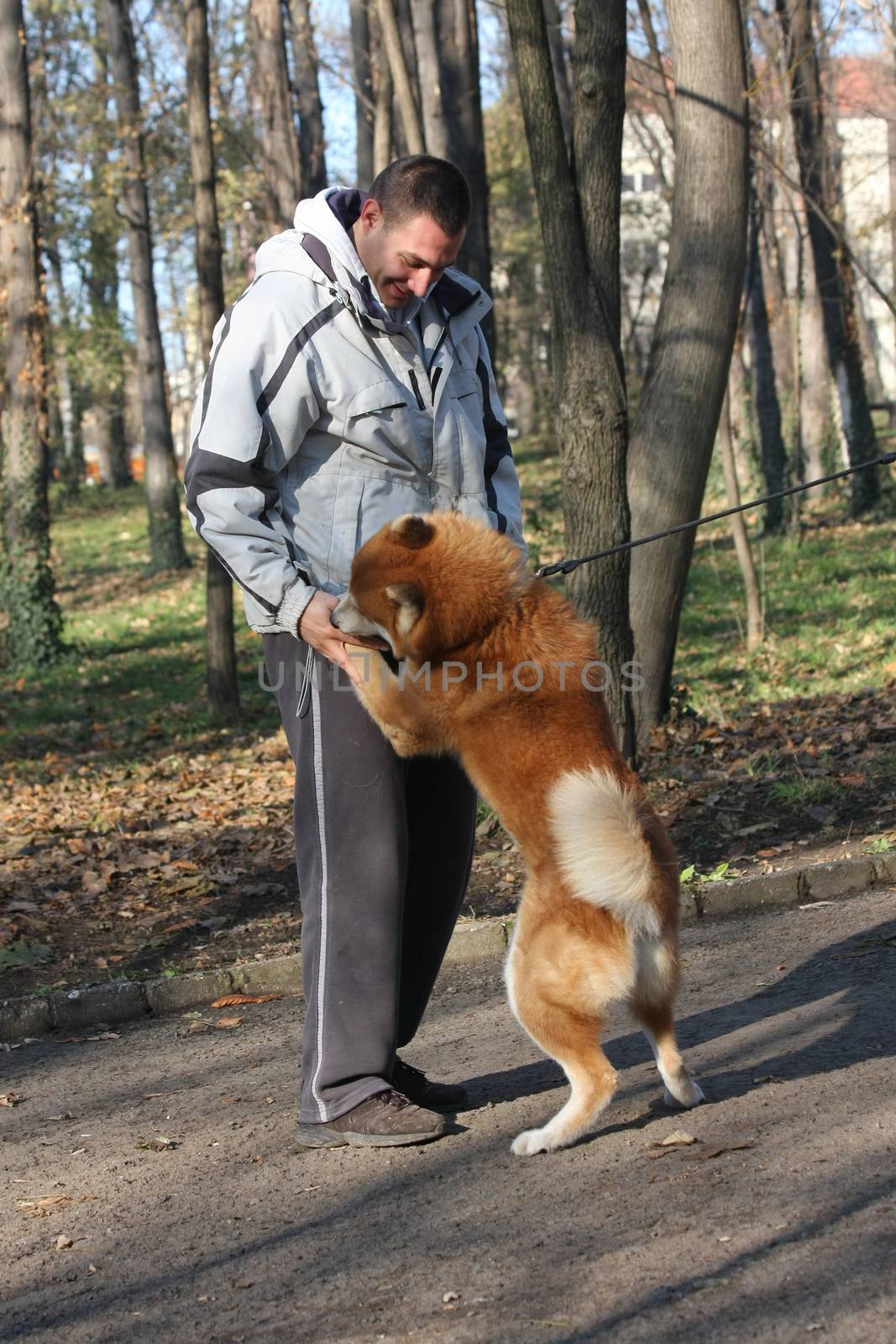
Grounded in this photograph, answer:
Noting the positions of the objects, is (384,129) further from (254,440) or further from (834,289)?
(254,440)

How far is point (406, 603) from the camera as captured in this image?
3.71 m

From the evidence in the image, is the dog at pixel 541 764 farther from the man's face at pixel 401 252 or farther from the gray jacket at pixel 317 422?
the man's face at pixel 401 252

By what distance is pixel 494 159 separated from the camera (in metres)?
35.5

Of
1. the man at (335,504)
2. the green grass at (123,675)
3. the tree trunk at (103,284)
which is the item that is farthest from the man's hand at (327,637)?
the tree trunk at (103,284)

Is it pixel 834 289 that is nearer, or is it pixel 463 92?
pixel 463 92

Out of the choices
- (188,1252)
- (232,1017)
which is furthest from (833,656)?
(188,1252)

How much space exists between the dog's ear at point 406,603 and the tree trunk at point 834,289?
14521 millimetres

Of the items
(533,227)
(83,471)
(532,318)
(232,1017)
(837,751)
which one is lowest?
(232,1017)

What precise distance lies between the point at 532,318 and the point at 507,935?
3473 cm

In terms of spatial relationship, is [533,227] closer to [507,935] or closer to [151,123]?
[151,123]

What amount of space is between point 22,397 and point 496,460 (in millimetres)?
13134

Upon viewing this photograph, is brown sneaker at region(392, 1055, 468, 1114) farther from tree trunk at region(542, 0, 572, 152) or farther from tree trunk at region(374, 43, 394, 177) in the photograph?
tree trunk at region(542, 0, 572, 152)

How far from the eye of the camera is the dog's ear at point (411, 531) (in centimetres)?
374

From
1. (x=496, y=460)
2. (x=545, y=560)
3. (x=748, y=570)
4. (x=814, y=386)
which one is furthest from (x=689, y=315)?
(x=814, y=386)
